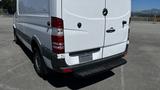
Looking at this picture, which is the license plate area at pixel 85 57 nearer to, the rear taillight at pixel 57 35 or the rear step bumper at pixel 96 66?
the rear step bumper at pixel 96 66

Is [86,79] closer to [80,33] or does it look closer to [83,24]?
[80,33]

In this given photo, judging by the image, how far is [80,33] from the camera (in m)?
4.26

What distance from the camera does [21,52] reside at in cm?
824

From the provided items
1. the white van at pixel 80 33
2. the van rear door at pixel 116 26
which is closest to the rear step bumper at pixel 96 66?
the white van at pixel 80 33

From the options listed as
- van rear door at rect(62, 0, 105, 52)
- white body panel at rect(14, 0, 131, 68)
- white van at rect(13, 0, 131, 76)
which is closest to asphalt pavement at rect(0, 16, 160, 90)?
white van at rect(13, 0, 131, 76)

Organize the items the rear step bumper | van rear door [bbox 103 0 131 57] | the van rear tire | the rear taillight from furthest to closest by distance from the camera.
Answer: the van rear tire
van rear door [bbox 103 0 131 57]
the rear step bumper
the rear taillight

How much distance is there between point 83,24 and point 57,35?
62 cm

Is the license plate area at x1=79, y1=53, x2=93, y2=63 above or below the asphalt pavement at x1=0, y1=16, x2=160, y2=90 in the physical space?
above

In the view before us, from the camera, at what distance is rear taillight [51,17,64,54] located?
397 centimetres

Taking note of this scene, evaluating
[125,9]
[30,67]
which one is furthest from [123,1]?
[30,67]

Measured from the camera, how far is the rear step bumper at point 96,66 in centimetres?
429

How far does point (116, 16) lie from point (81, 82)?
1792 mm

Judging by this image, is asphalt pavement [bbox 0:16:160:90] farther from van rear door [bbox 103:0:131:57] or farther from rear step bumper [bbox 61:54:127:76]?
van rear door [bbox 103:0:131:57]

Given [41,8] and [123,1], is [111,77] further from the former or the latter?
[41,8]
